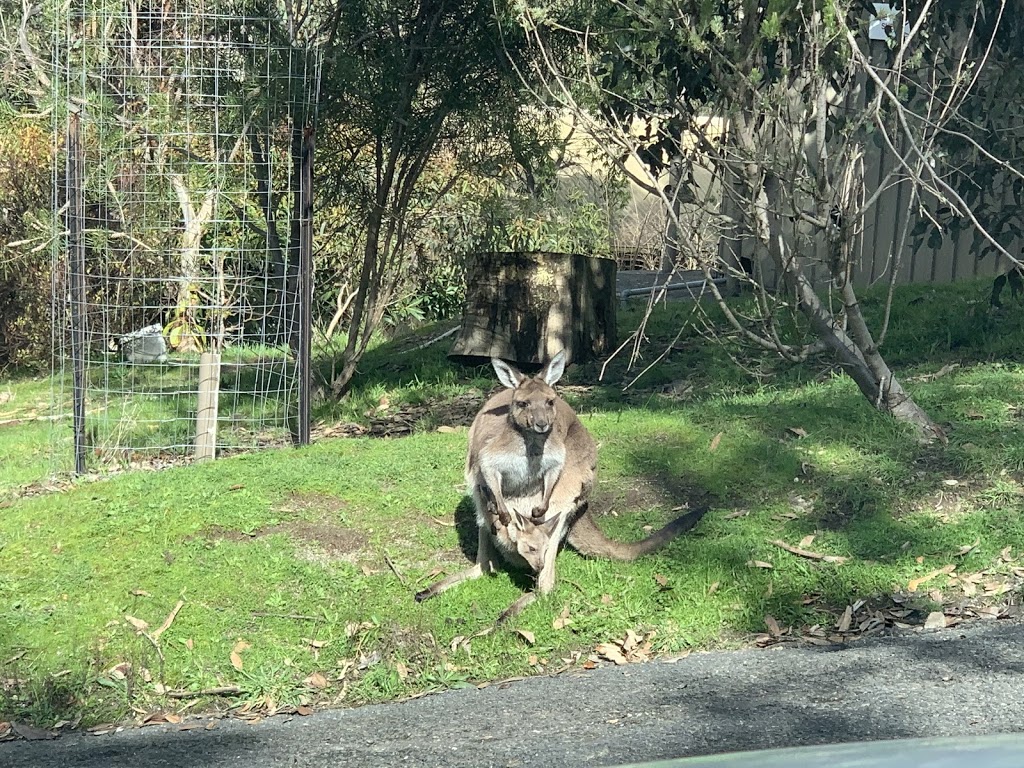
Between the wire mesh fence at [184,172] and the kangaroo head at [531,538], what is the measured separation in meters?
3.19

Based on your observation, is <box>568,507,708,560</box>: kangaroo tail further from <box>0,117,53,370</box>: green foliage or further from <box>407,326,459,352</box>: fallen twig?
<box>0,117,53,370</box>: green foliage

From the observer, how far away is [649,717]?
16.6 feet

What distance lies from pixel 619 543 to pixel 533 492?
621 millimetres

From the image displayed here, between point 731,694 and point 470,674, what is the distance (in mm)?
1501

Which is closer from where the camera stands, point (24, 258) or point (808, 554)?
point (808, 554)

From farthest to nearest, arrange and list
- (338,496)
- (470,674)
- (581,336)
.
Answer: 1. (581,336)
2. (338,496)
3. (470,674)

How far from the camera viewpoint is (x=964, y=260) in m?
13.0

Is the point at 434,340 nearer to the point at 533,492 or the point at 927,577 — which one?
the point at 533,492

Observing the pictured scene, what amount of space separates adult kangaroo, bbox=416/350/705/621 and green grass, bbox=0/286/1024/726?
0.46 ft

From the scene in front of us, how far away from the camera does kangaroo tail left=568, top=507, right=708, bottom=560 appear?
23.1ft

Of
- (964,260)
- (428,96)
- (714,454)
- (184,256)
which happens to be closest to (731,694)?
(714,454)

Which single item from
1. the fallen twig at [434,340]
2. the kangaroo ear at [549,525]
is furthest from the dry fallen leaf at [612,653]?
the fallen twig at [434,340]

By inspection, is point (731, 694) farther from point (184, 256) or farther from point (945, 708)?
point (184, 256)

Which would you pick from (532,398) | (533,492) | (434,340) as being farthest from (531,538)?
(434,340)
